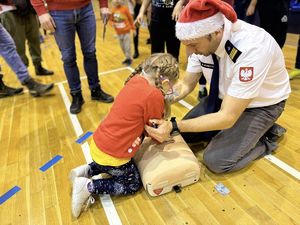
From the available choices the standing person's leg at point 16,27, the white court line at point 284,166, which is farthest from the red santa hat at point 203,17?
the standing person's leg at point 16,27

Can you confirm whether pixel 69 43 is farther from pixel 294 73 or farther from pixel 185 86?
pixel 294 73

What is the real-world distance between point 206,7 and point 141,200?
Result: 0.94 meters

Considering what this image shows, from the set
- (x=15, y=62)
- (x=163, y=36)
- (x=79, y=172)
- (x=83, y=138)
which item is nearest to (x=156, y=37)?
(x=163, y=36)

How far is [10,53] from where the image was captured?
241cm

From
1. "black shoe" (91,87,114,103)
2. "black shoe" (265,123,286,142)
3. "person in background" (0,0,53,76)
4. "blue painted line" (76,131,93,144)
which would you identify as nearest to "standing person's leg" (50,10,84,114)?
"black shoe" (91,87,114,103)

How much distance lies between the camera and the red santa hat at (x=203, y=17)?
1.11 meters

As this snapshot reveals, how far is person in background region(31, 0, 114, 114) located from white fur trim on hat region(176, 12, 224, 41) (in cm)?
110

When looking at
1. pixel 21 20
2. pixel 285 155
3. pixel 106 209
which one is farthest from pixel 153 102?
pixel 21 20

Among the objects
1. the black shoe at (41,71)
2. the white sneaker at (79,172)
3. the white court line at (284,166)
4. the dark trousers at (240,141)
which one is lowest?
the black shoe at (41,71)

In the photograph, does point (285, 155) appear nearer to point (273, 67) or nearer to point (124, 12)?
point (273, 67)

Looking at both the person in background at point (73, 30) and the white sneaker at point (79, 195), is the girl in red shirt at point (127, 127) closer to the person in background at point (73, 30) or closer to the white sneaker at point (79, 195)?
the white sneaker at point (79, 195)

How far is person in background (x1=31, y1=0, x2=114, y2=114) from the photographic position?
192 cm

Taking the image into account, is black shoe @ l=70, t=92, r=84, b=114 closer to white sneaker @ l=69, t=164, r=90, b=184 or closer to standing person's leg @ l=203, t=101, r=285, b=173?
white sneaker @ l=69, t=164, r=90, b=184

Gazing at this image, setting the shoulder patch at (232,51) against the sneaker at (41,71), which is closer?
the shoulder patch at (232,51)
